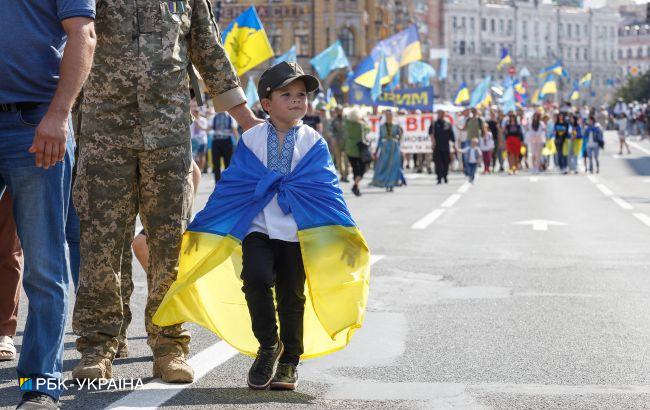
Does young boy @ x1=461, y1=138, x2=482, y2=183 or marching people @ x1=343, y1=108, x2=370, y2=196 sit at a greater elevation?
marching people @ x1=343, y1=108, x2=370, y2=196

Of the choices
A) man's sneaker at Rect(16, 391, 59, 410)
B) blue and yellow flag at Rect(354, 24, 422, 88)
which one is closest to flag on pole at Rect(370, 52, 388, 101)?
blue and yellow flag at Rect(354, 24, 422, 88)

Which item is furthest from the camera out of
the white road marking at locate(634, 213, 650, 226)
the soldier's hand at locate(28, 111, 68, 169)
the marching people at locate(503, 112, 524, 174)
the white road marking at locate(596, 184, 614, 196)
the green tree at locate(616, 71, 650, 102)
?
the green tree at locate(616, 71, 650, 102)

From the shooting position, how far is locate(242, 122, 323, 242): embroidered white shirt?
598cm

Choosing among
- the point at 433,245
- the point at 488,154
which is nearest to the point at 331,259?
the point at 433,245

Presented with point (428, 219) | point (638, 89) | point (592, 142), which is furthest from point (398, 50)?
point (638, 89)

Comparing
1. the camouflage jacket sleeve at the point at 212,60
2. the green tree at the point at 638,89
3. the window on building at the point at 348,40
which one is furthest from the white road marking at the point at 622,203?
the green tree at the point at 638,89

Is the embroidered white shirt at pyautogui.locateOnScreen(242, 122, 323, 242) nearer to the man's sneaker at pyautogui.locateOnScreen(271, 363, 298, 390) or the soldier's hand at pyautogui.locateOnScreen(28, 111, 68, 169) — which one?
the man's sneaker at pyautogui.locateOnScreen(271, 363, 298, 390)

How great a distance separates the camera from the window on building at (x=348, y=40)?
95.2 meters

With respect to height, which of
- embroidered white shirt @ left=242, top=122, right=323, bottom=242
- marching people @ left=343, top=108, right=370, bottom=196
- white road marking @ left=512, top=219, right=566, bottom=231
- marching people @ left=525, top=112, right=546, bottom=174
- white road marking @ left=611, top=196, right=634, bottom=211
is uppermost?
embroidered white shirt @ left=242, top=122, right=323, bottom=242

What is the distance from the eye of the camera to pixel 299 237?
594 centimetres

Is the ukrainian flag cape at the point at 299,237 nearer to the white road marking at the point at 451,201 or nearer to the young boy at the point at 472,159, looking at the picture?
the white road marking at the point at 451,201

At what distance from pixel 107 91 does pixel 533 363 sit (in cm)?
233

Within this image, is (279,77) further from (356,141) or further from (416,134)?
(416,134)

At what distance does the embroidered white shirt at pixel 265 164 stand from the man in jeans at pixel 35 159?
1.07m
